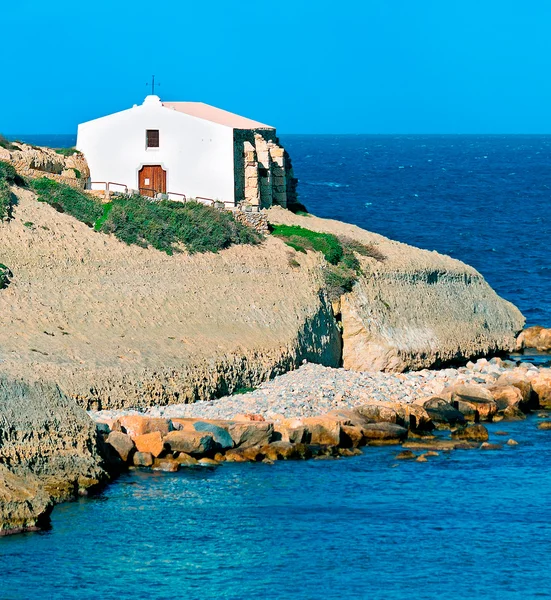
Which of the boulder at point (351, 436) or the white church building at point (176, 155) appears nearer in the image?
the boulder at point (351, 436)

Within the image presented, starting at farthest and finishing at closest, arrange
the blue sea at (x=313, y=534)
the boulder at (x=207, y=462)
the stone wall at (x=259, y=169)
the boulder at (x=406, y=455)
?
the stone wall at (x=259, y=169)
the boulder at (x=406, y=455)
the boulder at (x=207, y=462)
the blue sea at (x=313, y=534)

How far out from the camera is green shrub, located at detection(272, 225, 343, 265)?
49.2 m

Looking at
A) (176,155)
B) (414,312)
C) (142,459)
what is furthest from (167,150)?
(142,459)

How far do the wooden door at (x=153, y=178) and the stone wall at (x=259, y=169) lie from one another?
2851 millimetres

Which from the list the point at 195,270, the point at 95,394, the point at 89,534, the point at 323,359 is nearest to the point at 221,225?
the point at 195,270

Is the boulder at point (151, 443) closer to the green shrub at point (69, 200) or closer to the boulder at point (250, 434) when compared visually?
the boulder at point (250, 434)

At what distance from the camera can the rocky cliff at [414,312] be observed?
46.7 m

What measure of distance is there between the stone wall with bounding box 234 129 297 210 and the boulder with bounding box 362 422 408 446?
16719mm

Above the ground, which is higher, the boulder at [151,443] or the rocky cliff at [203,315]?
the rocky cliff at [203,315]

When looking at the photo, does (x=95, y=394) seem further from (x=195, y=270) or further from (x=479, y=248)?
(x=479, y=248)

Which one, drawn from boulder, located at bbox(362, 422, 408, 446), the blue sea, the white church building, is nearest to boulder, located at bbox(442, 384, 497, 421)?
the blue sea

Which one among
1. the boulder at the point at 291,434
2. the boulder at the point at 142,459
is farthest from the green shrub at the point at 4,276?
the boulder at the point at 291,434

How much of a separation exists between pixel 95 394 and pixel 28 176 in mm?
15041

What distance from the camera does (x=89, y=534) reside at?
93.1ft
